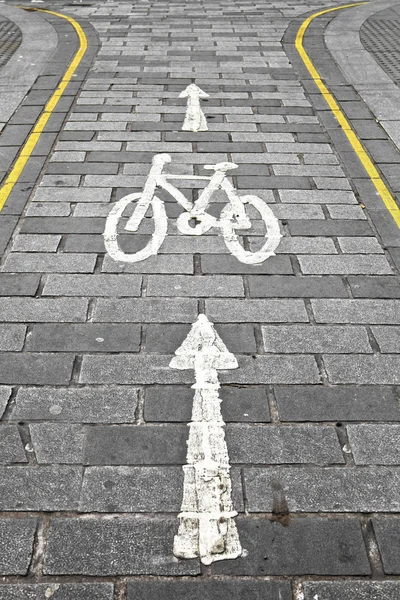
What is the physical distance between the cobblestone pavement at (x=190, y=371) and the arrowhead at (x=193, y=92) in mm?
689

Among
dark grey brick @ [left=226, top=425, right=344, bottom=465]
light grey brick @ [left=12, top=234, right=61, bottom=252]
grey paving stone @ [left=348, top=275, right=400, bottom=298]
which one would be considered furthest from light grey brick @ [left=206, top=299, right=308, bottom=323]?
light grey brick @ [left=12, top=234, right=61, bottom=252]

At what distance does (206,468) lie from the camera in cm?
388

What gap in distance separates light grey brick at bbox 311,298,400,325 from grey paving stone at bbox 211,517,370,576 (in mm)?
1856

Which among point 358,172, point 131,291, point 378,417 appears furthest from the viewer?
point 358,172

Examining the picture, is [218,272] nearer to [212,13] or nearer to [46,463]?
[46,463]

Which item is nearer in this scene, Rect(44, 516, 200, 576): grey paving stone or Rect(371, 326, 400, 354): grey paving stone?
Rect(44, 516, 200, 576): grey paving stone

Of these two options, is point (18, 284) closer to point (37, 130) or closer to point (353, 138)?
point (37, 130)

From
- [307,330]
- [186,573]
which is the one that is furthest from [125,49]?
[186,573]

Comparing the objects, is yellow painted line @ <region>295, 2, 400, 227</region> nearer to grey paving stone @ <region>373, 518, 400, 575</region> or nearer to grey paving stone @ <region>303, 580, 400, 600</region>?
grey paving stone @ <region>373, 518, 400, 575</region>

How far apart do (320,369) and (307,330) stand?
46 centimetres

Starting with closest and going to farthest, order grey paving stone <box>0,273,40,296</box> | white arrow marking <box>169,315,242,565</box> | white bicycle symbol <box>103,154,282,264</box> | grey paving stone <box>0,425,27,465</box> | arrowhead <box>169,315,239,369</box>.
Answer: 1. white arrow marking <box>169,315,242,565</box>
2. grey paving stone <box>0,425,27,465</box>
3. arrowhead <box>169,315,239,369</box>
4. grey paving stone <box>0,273,40,296</box>
5. white bicycle symbol <box>103,154,282,264</box>

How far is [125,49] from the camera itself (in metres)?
11.9

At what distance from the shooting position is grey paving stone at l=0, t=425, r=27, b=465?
3918 millimetres

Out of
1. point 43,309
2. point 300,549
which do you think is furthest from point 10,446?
point 300,549
